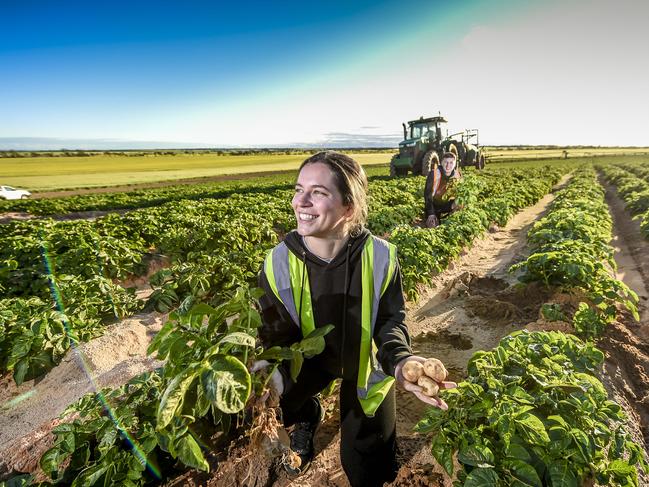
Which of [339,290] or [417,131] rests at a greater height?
[417,131]

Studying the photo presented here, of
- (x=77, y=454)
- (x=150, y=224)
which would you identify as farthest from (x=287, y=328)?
(x=150, y=224)

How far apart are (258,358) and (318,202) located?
2.56 feet

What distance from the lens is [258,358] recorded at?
149 cm

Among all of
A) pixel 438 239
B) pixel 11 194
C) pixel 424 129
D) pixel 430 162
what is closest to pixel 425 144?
pixel 424 129

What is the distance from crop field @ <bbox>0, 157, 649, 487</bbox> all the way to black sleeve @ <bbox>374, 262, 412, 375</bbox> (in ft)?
1.29

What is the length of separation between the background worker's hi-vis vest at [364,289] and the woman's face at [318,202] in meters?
0.23

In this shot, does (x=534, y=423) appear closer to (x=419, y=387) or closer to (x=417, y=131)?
(x=419, y=387)

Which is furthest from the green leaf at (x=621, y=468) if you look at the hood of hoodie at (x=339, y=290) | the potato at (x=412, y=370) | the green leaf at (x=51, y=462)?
the green leaf at (x=51, y=462)

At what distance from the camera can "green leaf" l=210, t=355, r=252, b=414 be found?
1.05 meters

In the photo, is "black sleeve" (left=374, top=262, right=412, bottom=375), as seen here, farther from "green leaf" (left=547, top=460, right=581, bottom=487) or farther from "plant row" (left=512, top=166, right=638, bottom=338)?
"plant row" (left=512, top=166, right=638, bottom=338)

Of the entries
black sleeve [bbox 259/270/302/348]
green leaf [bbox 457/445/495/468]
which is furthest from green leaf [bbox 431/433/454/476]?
black sleeve [bbox 259/270/302/348]

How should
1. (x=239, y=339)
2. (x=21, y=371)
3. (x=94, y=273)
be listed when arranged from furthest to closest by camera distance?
(x=94, y=273)
(x=21, y=371)
(x=239, y=339)

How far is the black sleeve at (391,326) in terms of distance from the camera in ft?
5.27

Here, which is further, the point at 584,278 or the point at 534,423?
the point at 584,278
